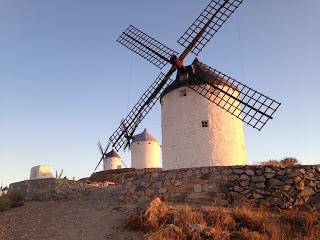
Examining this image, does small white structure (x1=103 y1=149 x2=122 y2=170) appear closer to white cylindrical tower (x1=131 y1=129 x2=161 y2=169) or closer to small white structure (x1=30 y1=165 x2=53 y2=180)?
white cylindrical tower (x1=131 y1=129 x2=161 y2=169)

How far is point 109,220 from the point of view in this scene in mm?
11273

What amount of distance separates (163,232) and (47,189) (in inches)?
314

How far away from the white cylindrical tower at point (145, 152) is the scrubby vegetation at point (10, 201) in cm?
→ 1715

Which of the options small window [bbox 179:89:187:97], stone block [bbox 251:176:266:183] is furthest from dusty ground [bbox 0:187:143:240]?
small window [bbox 179:89:187:97]

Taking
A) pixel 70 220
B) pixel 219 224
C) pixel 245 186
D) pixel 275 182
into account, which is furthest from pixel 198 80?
pixel 219 224

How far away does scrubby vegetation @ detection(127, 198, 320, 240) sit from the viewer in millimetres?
9008

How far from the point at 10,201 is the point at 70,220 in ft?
13.1

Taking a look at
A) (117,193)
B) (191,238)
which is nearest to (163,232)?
(191,238)

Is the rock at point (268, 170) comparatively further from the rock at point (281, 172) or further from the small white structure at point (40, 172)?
the small white structure at point (40, 172)

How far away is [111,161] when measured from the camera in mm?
36625

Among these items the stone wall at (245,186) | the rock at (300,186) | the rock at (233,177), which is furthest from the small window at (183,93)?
the rock at (300,186)

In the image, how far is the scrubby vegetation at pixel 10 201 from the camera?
46.2 ft

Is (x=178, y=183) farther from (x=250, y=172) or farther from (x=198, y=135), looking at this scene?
(x=198, y=135)

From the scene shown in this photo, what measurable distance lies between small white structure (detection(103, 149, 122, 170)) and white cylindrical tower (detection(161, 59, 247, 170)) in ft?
66.4
